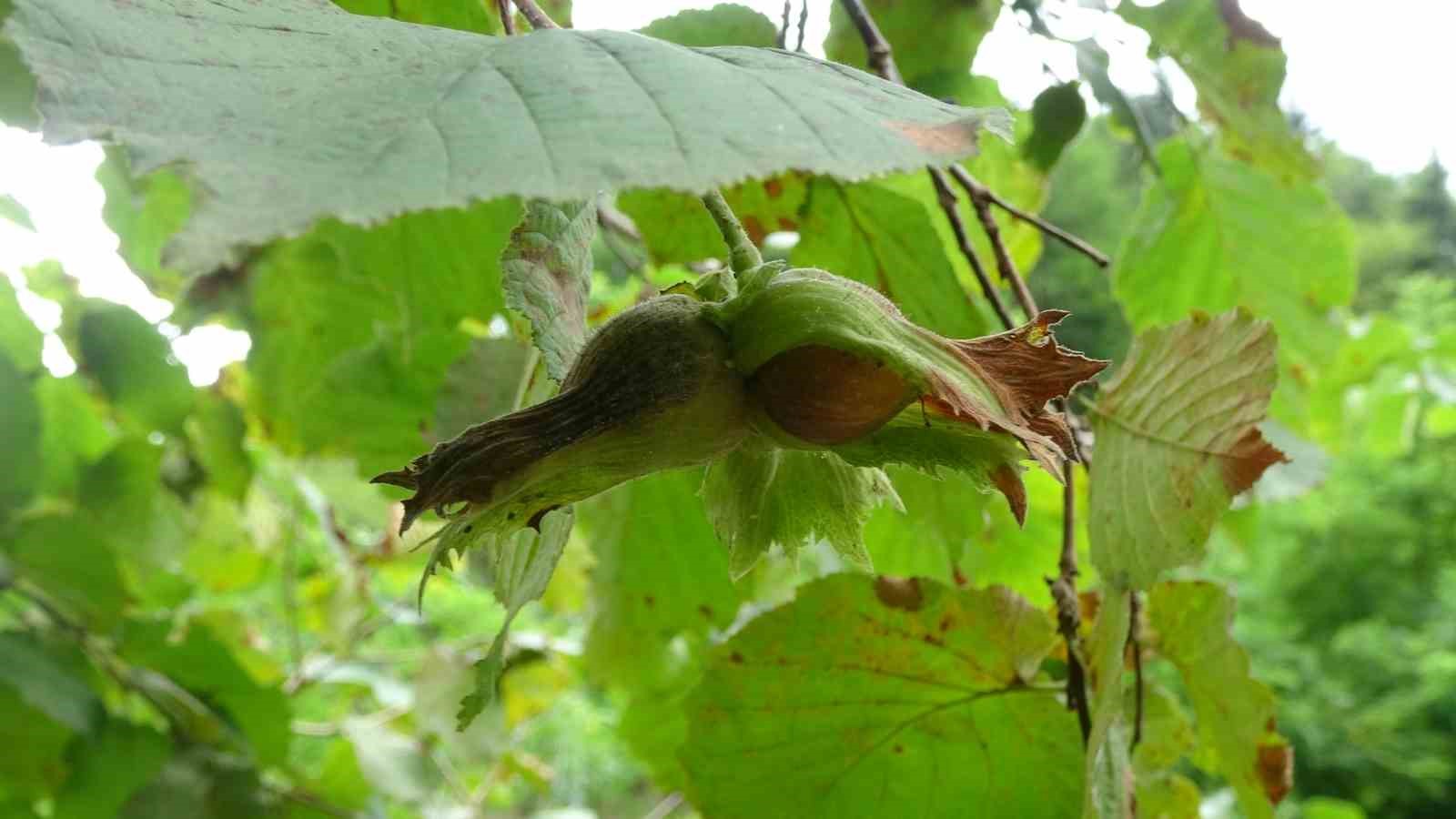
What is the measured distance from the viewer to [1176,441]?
64 centimetres

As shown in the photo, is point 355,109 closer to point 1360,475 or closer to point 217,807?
point 217,807

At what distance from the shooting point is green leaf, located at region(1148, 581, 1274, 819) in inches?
27.6

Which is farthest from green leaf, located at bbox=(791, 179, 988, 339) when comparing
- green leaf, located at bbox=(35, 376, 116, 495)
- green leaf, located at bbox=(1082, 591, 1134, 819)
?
green leaf, located at bbox=(35, 376, 116, 495)

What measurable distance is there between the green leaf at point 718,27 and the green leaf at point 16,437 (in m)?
0.70

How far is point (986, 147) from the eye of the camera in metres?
1.06

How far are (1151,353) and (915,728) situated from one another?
0.27 meters

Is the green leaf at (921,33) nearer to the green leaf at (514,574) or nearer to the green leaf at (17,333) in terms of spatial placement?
the green leaf at (514,574)

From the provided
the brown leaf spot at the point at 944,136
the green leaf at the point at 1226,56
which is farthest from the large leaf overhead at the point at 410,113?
the green leaf at the point at 1226,56

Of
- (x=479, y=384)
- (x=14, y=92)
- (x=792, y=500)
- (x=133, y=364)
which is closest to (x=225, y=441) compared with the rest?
(x=133, y=364)

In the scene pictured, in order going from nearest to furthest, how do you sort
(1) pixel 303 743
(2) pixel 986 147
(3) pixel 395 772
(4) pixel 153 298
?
(2) pixel 986 147, (4) pixel 153 298, (3) pixel 395 772, (1) pixel 303 743

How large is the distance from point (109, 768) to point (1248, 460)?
1115mm

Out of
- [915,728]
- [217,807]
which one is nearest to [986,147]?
[915,728]

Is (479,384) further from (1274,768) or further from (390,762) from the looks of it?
(390,762)

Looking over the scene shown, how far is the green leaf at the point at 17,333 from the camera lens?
3.80 feet
